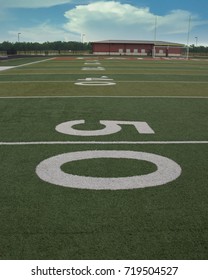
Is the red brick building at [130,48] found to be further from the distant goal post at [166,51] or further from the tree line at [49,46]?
the tree line at [49,46]

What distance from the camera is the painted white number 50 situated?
6.61 m

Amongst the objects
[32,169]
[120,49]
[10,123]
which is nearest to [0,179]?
[32,169]

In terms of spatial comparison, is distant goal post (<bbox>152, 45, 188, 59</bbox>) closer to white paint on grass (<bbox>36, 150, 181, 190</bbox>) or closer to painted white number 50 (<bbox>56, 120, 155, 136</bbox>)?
painted white number 50 (<bbox>56, 120, 155, 136</bbox>)

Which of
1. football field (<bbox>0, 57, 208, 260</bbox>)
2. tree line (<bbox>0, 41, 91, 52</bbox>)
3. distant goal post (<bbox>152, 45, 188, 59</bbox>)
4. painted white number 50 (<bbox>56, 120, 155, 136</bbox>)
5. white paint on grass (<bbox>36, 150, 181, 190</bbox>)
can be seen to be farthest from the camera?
tree line (<bbox>0, 41, 91, 52</bbox>)

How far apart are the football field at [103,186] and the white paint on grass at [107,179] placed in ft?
0.04

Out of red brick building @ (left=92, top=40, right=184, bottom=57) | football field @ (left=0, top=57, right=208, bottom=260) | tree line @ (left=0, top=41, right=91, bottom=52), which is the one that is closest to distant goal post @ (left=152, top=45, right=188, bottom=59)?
red brick building @ (left=92, top=40, right=184, bottom=57)

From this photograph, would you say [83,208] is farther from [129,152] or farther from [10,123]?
[10,123]

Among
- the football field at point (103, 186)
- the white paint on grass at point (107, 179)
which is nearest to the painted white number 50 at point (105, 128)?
the football field at point (103, 186)

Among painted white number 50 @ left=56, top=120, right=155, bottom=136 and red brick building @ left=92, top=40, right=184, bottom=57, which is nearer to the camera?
painted white number 50 @ left=56, top=120, right=155, bottom=136

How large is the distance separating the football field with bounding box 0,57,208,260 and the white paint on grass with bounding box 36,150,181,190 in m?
0.01

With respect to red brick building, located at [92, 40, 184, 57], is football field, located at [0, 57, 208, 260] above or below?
below

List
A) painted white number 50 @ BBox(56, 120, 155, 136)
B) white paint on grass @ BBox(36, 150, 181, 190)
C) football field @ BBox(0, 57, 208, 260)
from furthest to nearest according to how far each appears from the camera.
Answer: painted white number 50 @ BBox(56, 120, 155, 136), white paint on grass @ BBox(36, 150, 181, 190), football field @ BBox(0, 57, 208, 260)

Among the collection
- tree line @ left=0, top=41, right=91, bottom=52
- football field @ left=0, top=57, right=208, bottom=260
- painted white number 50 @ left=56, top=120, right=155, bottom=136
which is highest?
tree line @ left=0, top=41, right=91, bottom=52

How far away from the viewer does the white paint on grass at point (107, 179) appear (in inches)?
162
